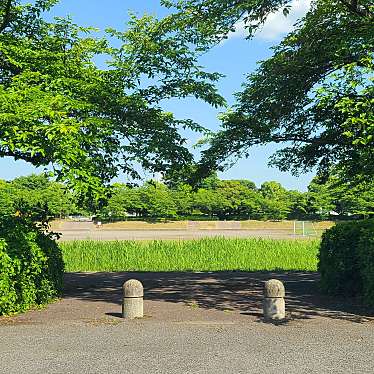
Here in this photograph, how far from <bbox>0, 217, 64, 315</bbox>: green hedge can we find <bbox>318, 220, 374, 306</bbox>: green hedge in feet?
18.7

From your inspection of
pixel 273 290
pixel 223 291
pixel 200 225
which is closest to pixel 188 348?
pixel 273 290

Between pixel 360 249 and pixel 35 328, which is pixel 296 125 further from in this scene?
pixel 35 328

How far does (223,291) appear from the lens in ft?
38.7

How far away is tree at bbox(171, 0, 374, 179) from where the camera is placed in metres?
9.43

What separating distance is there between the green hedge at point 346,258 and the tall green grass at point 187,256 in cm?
654

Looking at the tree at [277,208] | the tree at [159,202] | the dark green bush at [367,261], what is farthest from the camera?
the tree at [277,208]

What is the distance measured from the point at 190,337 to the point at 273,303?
1.79m

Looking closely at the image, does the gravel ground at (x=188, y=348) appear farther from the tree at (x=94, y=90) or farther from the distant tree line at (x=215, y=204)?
the distant tree line at (x=215, y=204)

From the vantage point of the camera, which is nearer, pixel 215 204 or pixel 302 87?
pixel 302 87

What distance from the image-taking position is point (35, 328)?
776 cm

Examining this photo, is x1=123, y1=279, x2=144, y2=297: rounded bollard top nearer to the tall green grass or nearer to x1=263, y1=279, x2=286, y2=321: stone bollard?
x1=263, y1=279, x2=286, y2=321: stone bollard

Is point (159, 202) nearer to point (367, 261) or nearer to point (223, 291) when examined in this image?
point (223, 291)

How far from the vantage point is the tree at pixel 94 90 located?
7.93m

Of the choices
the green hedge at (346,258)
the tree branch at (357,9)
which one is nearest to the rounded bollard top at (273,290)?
the green hedge at (346,258)
